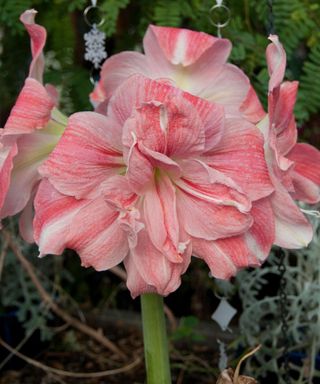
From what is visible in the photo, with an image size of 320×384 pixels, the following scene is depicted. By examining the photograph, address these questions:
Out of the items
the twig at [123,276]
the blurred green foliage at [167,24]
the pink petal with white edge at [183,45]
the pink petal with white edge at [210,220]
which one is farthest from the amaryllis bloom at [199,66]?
the twig at [123,276]

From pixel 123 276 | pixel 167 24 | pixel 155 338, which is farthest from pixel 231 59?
pixel 155 338

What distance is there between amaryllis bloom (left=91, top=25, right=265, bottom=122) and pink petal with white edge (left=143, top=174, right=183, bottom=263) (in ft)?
0.33

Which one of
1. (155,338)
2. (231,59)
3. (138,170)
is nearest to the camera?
(138,170)

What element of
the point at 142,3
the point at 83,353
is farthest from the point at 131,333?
the point at 142,3

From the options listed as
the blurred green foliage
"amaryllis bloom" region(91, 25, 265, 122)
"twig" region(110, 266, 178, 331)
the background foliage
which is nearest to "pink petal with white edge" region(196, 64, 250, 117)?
"amaryllis bloom" region(91, 25, 265, 122)

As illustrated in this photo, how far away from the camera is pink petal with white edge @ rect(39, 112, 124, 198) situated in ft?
1.88

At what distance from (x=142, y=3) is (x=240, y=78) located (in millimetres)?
900

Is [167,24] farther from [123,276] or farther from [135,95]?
[135,95]

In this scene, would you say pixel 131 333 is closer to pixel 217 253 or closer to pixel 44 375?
pixel 44 375

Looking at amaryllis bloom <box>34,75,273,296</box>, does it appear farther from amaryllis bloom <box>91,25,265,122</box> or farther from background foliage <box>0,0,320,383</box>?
background foliage <box>0,0,320,383</box>

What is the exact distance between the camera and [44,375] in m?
1.58

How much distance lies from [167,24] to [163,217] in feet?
2.61

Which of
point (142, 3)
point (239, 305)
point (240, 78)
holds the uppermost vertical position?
point (240, 78)

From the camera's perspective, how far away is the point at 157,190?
0.58 metres
